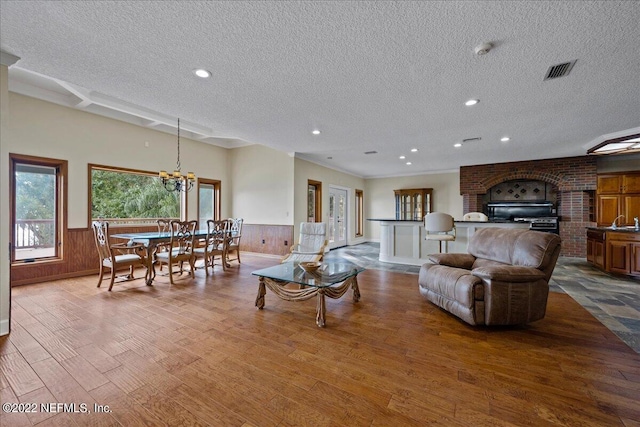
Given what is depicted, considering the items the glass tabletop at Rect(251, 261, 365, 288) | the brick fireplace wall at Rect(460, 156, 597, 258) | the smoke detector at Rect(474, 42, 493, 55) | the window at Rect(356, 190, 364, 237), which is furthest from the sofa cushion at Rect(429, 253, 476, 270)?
the window at Rect(356, 190, 364, 237)

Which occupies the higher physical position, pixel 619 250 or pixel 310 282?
pixel 619 250

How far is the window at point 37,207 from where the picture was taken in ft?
13.4

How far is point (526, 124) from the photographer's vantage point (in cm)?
409

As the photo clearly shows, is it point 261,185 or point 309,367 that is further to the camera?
point 261,185

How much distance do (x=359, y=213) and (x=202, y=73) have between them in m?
8.05

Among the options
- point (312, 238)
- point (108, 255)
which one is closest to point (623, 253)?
point (312, 238)

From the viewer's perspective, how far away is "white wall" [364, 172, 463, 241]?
8664mm

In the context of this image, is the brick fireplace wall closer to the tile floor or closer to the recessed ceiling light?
the tile floor

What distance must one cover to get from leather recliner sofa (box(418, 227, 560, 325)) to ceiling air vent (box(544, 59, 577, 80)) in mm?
1584

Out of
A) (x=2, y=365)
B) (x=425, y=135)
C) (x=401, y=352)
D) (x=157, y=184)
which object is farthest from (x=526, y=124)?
(x=157, y=184)

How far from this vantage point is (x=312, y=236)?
4.94 m

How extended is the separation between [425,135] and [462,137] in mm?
751

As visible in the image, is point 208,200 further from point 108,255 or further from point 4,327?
point 4,327

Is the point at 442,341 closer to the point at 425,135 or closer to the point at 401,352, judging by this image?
the point at 401,352
